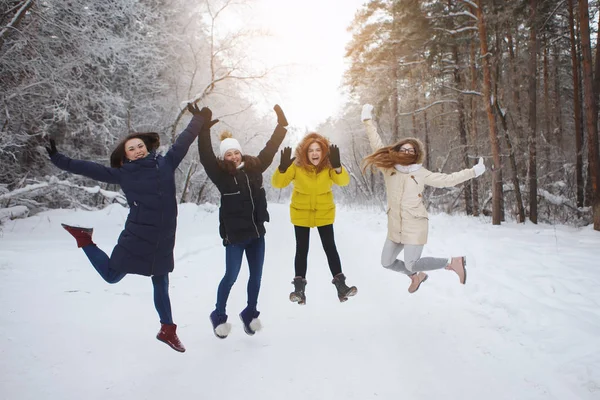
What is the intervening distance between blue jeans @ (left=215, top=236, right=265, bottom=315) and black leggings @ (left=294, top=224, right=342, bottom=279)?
65cm

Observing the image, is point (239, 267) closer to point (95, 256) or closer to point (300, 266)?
point (300, 266)

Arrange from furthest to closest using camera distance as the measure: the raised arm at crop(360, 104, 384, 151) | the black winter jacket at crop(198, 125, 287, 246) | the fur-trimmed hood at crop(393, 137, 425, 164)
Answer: the raised arm at crop(360, 104, 384, 151), the fur-trimmed hood at crop(393, 137, 425, 164), the black winter jacket at crop(198, 125, 287, 246)

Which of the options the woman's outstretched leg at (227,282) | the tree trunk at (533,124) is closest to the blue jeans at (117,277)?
the woman's outstretched leg at (227,282)

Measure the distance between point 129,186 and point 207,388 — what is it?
183 centimetres

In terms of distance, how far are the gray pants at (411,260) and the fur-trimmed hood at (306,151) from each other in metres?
1.33

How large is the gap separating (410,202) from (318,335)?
1.91m

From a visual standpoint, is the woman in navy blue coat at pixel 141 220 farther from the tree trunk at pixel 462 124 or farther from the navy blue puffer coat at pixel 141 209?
the tree trunk at pixel 462 124

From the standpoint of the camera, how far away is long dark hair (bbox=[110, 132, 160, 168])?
11.0 ft

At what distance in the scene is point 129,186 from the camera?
125 inches

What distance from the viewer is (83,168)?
3166 millimetres

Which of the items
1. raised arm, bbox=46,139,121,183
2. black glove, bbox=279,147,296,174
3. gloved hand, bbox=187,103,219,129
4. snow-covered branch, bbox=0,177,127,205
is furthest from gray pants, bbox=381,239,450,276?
snow-covered branch, bbox=0,177,127,205

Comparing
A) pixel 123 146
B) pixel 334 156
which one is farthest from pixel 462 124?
pixel 123 146

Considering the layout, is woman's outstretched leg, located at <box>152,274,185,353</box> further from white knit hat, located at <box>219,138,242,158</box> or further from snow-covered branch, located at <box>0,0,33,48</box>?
snow-covered branch, located at <box>0,0,33,48</box>

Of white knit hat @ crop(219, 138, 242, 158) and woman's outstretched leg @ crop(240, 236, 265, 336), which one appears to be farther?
white knit hat @ crop(219, 138, 242, 158)
